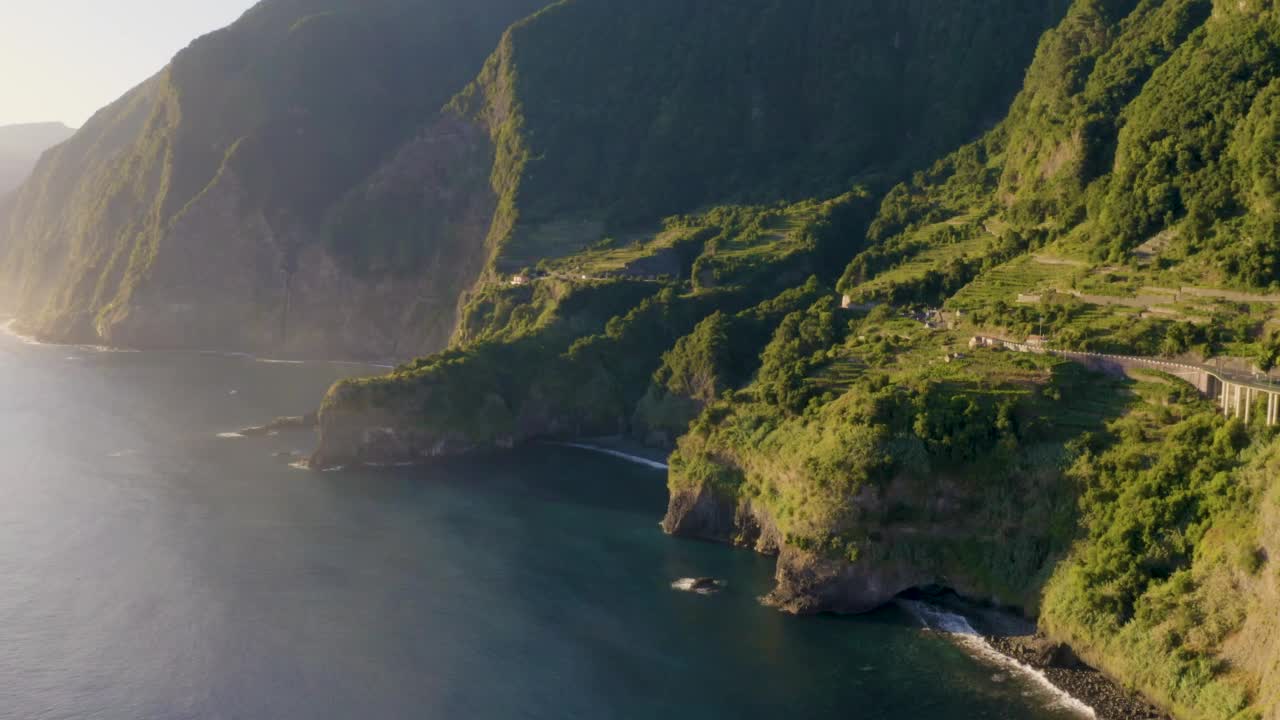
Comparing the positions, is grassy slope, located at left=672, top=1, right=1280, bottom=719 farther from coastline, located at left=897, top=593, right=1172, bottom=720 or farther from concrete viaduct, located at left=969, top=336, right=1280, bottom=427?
concrete viaduct, located at left=969, top=336, right=1280, bottom=427

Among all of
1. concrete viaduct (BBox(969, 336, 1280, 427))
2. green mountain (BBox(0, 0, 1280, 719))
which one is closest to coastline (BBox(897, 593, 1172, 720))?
green mountain (BBox(0, 0, 1280, 719))

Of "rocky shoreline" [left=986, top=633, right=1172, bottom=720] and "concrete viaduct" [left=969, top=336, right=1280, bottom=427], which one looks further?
"concrete viaduct" [left=969, top=336, right=1280, bottom=427]

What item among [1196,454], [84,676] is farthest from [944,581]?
[84,676]

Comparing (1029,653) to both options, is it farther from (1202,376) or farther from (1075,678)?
(1202,376)

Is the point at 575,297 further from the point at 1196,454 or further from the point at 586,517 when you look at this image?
the point at 1196,454

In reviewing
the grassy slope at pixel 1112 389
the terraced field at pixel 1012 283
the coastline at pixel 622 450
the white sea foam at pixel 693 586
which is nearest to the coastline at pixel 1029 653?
the grassy slope at pixel 1112 389

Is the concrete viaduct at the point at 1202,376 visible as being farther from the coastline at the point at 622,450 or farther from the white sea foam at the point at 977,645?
the coastline at the point at 622,450
